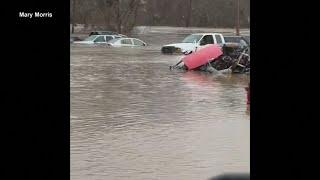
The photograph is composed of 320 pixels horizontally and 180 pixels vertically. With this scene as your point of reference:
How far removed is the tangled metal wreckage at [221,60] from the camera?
20.0m

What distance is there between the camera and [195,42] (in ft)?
98.8

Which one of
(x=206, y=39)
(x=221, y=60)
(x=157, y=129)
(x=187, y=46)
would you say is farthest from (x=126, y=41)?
(x=157, y=129)

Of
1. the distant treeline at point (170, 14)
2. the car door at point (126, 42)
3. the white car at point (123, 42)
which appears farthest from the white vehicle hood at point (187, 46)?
the distant treeline at point (170, 14)

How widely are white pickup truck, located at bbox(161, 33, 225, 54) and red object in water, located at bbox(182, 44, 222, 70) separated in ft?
20.8

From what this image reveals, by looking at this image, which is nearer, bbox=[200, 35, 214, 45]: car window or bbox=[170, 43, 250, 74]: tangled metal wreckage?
bbox=[170, 43, 250, 74]: tangled metal wreckage

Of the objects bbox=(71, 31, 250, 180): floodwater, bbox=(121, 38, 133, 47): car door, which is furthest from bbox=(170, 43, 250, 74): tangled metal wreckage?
bbox=(121, 38, 133, 47): car door

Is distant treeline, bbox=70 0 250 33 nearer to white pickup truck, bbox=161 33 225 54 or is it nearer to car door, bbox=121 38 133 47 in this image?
car door, bbox=121 38 133 47

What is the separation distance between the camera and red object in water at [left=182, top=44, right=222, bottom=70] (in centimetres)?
→ 2083
